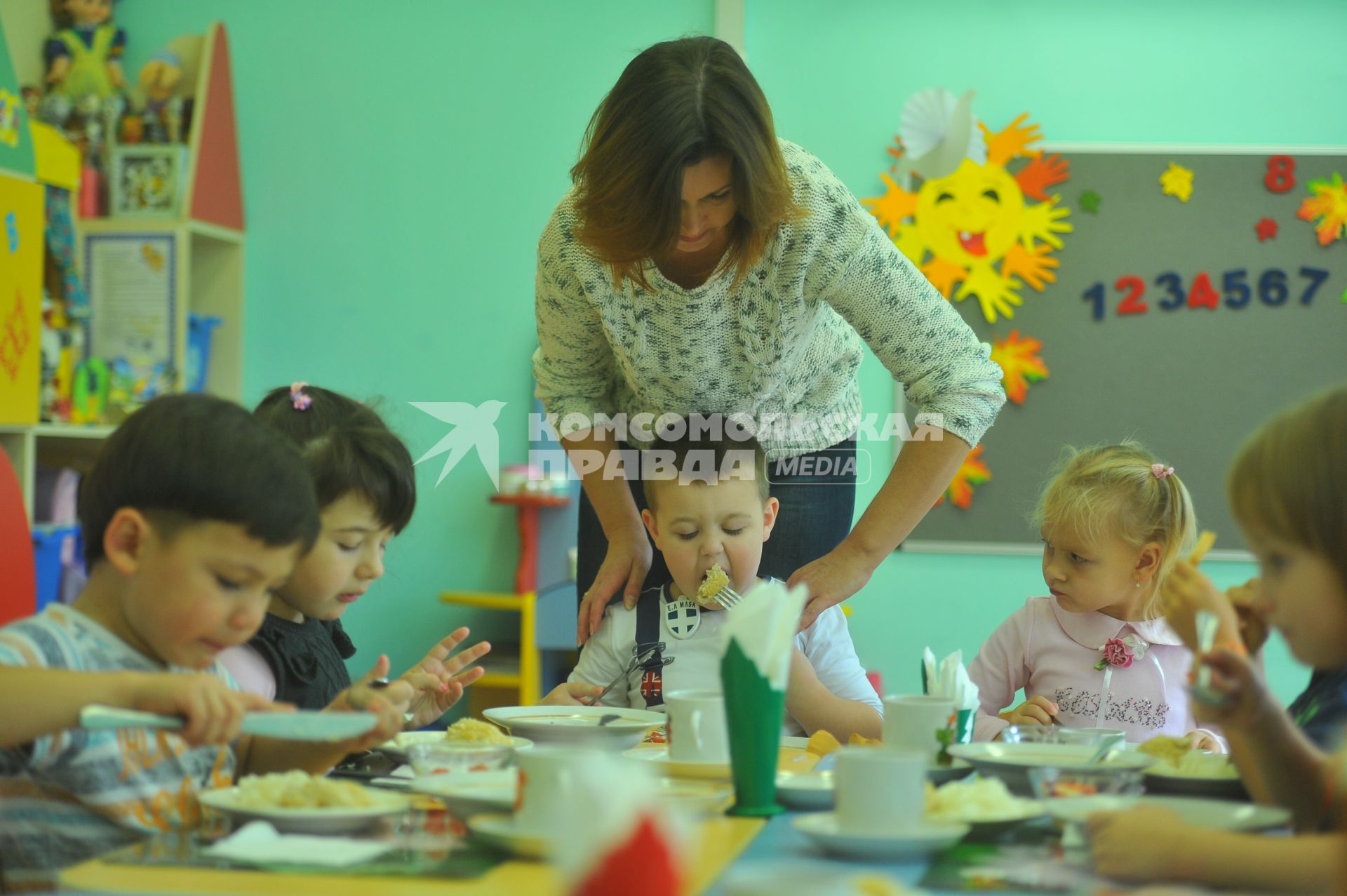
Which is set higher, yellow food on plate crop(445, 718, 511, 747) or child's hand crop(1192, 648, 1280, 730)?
child's hand crop(1192, 648, 1280, 730)

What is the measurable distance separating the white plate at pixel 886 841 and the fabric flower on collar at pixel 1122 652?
1.18m

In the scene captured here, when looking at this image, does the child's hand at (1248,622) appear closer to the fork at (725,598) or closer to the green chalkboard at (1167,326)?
the fork at (725,598)

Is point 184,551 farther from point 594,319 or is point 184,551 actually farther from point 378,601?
point 378,601

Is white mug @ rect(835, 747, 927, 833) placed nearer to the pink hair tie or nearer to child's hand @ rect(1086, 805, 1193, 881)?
child's hand @ rect(1086, 805, 1193, 881)

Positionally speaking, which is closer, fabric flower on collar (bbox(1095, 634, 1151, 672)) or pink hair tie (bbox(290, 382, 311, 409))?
pink hair tie (bbox(290, 382, 311, 409))

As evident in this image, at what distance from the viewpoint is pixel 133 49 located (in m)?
4.07

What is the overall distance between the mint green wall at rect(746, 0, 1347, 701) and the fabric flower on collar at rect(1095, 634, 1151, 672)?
175 centimetres

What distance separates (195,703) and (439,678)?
437 mm

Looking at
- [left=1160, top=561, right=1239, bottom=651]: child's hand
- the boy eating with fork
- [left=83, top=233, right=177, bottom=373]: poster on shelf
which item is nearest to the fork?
the boy eating with fork

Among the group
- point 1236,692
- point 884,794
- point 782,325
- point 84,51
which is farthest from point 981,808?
point 84,51

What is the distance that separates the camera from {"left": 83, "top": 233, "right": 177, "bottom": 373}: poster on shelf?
12.1 ft

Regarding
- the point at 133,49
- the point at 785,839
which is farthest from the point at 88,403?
the point at 785,839

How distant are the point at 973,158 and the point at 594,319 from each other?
2.16 metres

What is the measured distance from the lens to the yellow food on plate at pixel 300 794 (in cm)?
88
